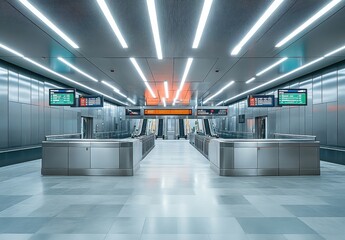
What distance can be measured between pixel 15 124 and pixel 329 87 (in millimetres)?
13663

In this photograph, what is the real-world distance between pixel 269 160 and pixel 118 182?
4778mm

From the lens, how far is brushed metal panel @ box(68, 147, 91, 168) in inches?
311

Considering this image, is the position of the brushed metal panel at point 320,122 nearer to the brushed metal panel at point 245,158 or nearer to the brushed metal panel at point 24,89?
the brushed metal panel at point 245,158

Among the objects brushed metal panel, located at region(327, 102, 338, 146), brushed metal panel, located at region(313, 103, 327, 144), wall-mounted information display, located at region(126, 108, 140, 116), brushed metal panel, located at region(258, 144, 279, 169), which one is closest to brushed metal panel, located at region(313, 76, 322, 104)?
brushed metal panel, located at region(313, 103, 327, 144)

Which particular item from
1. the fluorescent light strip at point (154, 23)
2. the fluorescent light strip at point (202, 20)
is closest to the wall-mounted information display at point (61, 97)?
the fluorescent light strip at point (154, 23)

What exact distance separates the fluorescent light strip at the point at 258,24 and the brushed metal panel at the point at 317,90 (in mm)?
5808

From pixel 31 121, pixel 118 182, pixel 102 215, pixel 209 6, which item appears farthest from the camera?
pixel 31 121

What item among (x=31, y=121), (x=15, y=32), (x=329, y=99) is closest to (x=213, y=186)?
(x=15, y=32)

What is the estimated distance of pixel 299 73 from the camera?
38.8ft

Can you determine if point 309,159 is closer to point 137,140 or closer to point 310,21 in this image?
point 310,21

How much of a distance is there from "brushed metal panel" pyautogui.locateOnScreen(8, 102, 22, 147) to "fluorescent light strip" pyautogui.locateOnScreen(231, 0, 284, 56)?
910 centimetres

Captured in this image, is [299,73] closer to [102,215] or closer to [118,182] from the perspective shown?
[118,182]

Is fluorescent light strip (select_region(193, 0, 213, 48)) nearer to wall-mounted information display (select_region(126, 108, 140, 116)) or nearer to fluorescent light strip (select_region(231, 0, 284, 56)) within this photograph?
fluorescent light strip (select_region(231, 0, 284, 56))

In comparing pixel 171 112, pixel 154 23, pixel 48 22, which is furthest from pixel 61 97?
pixel 171 112
